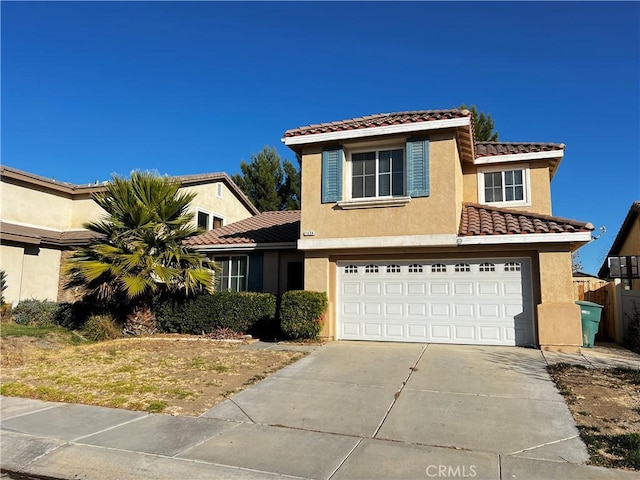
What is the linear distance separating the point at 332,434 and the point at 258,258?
10198 mm

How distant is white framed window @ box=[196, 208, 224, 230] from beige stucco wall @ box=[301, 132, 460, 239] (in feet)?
30.8

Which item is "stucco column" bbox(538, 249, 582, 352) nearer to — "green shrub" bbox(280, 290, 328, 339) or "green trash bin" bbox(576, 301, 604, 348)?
"green trash bin" bbox(576, 301, 604, 348)

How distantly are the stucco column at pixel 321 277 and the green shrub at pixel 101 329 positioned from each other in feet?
→ 20.0

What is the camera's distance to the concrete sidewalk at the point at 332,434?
185 inches

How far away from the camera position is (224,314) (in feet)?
44.9

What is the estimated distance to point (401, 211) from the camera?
11.9 meters

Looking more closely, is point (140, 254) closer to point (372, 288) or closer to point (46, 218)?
point (372, 288)

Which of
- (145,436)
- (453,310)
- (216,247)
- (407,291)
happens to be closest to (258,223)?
Result: (216,247)

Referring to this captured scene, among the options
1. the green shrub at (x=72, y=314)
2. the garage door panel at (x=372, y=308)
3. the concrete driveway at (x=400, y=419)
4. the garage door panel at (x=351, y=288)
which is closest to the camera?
the concrete driveway at (x=400, y=419)

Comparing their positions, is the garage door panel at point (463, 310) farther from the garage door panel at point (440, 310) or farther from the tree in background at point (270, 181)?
the tree in background at point (270, 181)

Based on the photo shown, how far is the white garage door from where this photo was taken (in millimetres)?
11477

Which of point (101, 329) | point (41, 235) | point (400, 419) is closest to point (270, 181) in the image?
point (41, 235)

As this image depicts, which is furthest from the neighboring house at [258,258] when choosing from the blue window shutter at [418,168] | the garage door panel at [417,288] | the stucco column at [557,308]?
the stucco column at [557,308]

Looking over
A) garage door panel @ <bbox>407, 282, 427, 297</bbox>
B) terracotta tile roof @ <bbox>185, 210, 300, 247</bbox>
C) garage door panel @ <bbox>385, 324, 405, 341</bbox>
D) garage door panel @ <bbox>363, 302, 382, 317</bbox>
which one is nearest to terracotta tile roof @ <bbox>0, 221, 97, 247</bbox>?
terracotta tile roof @ <bbox>185, 210, 300, 247</bbox>
